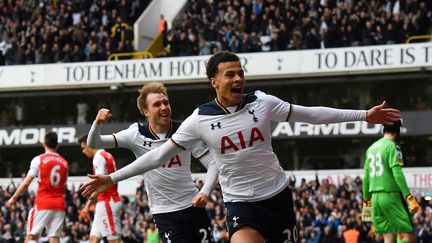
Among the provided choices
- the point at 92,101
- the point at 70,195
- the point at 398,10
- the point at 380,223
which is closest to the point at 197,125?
the point at 380,223

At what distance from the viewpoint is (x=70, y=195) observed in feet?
85.4

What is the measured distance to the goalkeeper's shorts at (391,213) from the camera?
12766 millimetres

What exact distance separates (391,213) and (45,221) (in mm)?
5669

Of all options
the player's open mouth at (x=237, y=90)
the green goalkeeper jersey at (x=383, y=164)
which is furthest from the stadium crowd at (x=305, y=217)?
the player's open mouth at (x=237, y=90)

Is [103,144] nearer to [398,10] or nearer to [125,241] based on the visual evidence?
[125,241]

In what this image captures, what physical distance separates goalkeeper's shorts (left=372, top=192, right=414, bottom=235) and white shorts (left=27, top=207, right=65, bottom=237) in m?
5.28

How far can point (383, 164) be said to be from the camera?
12.8 metres

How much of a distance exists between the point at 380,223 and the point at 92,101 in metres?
22.5

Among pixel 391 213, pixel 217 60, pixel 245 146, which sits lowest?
pixel 391 213

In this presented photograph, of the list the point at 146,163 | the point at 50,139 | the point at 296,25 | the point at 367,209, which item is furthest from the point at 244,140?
the point at 296,25

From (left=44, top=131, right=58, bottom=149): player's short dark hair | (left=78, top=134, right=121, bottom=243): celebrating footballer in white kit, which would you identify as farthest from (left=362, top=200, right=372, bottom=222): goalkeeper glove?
(left=44, top=131, right=58, bottom=149): player's short dark hair

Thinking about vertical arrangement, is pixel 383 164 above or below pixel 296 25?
below

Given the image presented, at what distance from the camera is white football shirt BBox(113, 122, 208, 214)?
9.67m

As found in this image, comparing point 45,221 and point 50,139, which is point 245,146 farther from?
point 45,221
